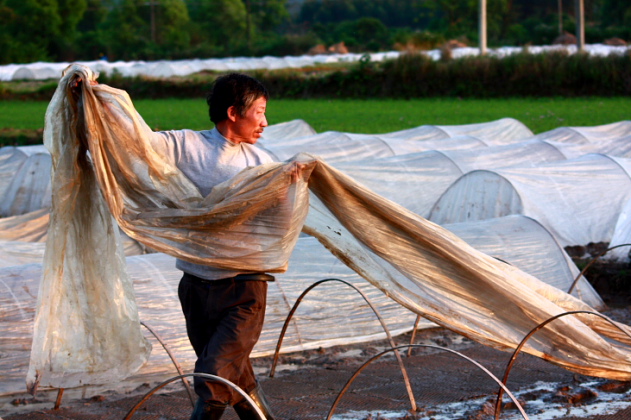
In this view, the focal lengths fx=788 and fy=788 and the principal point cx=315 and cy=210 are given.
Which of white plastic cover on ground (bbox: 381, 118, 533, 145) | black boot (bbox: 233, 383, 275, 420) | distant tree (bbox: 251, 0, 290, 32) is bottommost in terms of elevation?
distant tree (bbox: 251, 0, 290, 32)

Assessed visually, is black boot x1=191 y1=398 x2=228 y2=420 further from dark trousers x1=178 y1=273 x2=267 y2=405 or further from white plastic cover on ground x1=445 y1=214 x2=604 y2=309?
white plastic cover on ground x1=445 y1=214 x2=604 y2=309

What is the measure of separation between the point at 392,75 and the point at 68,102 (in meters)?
23.7

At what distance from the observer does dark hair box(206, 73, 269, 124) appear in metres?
3.11

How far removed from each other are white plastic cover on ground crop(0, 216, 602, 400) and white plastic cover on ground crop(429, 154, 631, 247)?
1.52 m

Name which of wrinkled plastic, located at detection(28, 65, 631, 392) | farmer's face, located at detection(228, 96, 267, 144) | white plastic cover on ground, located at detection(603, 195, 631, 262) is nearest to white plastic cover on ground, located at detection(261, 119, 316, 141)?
white plastic cover on ground, located at detection(603, 195, 631, 262)

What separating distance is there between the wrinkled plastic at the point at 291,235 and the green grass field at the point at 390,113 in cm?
1387

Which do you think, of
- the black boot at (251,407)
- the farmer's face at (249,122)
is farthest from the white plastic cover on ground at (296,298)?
the farmer's face at (249,122)

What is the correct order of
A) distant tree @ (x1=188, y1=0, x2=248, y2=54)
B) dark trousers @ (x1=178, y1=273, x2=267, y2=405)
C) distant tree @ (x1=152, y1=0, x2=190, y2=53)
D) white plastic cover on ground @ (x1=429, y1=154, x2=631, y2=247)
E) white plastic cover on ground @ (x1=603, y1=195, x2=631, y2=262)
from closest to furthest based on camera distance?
dark trousers @ (x1=178, y1=273, x2=267, y2=405)
white plastic cover on ground @ (x1=603, y1=195, x2=631, y2=262)
white plastic cover on ground @ (x1=429, y1=154, x2=631, y2=247)
distant tree @ (x1=152, y1=0, x2=190, y2=53)
distant tree @ (x1=188, y1=0, x2=248, y2=54)

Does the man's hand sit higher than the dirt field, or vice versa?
the man's hand

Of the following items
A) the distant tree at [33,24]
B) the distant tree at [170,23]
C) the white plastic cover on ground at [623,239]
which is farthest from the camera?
the distant tree at [170,23]

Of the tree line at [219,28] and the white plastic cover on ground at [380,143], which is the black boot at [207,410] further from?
the tree line at [219,28]

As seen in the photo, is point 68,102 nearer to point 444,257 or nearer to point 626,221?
point 444,257

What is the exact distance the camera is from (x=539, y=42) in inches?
2095

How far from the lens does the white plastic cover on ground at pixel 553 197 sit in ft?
27.8
